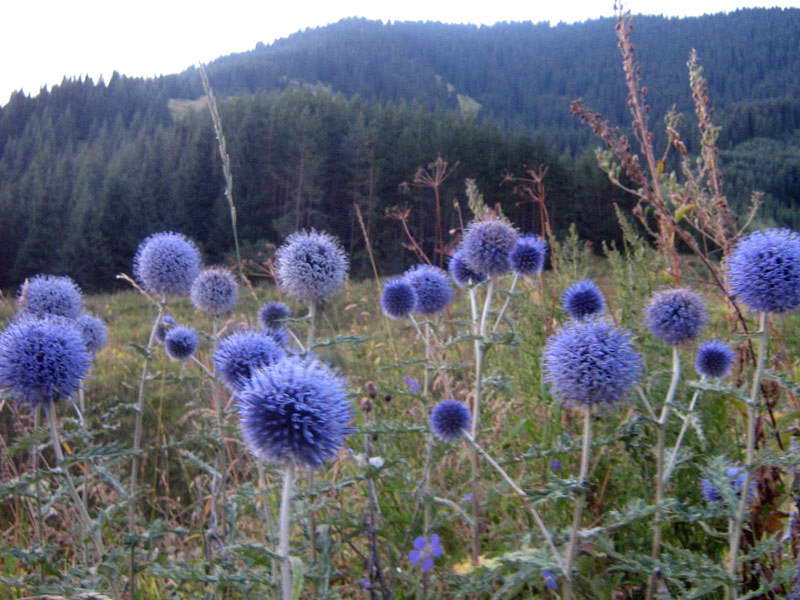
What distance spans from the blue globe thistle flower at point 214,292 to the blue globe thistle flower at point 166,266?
0.07 m

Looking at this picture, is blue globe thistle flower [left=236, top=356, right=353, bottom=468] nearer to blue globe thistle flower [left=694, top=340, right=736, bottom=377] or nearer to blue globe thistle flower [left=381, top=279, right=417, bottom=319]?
blue globe thistle flower [left=694, top=340, right=736, bottom=377]

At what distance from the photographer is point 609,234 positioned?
1603 inches

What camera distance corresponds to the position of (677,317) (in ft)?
6.94

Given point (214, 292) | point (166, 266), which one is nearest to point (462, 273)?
point (214, 292)

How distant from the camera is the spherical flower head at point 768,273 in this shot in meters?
1.82

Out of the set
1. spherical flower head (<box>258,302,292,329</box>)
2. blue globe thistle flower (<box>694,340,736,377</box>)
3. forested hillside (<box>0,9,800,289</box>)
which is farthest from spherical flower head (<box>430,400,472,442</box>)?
forested hillside (<box>0,9,800,289</box>)

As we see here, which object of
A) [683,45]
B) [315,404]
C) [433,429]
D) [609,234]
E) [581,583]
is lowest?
[609,234]

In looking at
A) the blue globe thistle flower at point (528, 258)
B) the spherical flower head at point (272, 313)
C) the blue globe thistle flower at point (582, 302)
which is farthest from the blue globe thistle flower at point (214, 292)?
the blue globe thistle flower at point (582, 302)

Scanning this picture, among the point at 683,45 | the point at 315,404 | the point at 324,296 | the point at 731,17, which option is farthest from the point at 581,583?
the point at 731,17

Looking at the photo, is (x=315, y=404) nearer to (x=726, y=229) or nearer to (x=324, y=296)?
(x=324, y=296)

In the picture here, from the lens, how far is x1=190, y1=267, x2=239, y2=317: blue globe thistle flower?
3.24 m

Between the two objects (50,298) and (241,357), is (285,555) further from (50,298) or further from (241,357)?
(50,298)

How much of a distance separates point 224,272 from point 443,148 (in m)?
44.5

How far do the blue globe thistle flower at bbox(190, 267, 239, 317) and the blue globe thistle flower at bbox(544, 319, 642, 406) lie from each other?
2.00 meters
